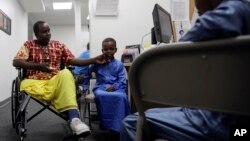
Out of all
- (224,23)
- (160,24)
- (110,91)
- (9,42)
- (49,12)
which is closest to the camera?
(224,23)

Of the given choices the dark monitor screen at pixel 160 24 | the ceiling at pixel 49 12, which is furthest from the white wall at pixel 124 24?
the ceiling at pixel 49 12

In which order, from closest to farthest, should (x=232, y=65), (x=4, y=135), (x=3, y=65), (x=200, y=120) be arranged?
(x=232, y=65)
(x=200, y=120)
(x=4, y=135)
(x=3, y=65)

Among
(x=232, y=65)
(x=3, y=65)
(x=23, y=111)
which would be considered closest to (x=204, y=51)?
(x=232, y=65)

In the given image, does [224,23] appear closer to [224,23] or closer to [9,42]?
[224,23]

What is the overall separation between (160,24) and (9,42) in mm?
4172

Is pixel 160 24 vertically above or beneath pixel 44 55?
above

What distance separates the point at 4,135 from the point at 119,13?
1907 mm

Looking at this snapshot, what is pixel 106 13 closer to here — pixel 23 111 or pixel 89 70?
pixel 89 70

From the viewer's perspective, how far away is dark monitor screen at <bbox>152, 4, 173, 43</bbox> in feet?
7.79

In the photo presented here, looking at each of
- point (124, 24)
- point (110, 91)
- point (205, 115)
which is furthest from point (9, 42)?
point (205, 115)

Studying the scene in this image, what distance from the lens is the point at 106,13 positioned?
3395 millimetres

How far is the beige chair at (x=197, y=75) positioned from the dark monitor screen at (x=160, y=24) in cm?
166

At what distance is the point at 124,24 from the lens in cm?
346

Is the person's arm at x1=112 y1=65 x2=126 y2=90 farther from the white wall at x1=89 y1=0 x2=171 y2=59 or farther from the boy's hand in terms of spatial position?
the white wall at x1=89 y1=0 x2=171 y2=59
